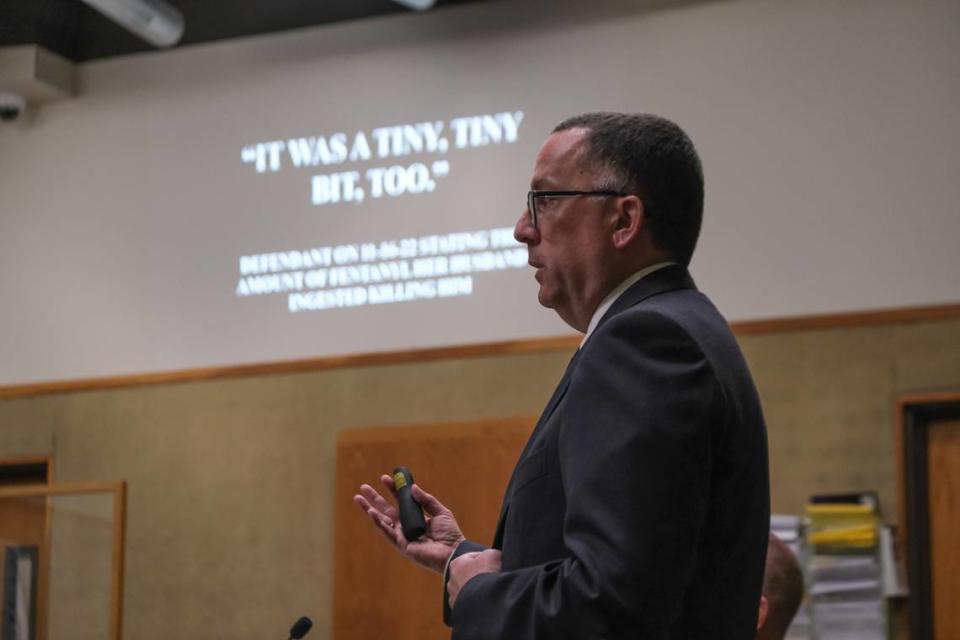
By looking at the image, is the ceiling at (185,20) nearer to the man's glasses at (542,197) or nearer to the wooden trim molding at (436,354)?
the wooden trim molding at (436,354)

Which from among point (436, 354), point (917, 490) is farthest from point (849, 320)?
point (436, 354)

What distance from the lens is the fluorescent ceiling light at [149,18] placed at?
6.30 metres

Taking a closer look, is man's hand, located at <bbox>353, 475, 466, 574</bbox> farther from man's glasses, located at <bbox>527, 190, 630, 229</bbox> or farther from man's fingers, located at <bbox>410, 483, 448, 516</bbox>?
man's glasses, located at <bbox>527, 190, 630, 229</bbox>

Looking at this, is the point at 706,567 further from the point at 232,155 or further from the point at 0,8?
the point at 0,8

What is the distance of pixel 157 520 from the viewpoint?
6.41 meters

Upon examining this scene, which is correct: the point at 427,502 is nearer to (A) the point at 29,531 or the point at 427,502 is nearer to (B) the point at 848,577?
(B) the point at 848,577

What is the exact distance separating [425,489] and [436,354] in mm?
596

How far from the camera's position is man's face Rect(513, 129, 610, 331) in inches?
68.2

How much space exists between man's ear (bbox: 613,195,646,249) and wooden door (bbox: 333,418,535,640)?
4.18 m

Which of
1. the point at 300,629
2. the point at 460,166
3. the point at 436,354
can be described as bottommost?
the point at 300,629

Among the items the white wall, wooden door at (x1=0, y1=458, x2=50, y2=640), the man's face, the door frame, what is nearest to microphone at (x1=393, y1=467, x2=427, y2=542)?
the man's face

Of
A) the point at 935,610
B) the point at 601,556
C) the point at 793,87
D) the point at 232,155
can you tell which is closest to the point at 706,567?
the point at 601,556

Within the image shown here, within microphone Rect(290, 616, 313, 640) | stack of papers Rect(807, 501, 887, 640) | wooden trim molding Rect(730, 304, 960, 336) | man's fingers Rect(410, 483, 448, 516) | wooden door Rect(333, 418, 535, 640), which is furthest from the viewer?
wooden door Rect(333, 418, 535, 640)

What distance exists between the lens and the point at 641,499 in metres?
1.45
